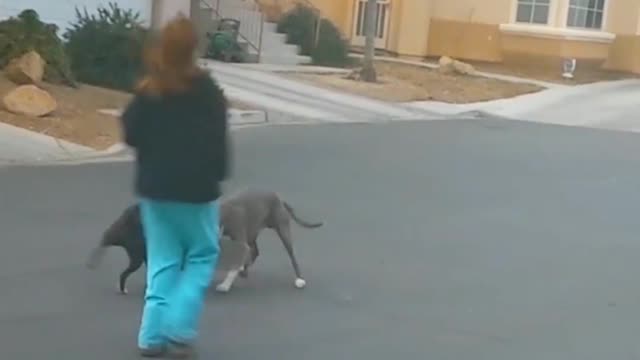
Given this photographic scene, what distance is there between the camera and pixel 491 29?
32938 mm

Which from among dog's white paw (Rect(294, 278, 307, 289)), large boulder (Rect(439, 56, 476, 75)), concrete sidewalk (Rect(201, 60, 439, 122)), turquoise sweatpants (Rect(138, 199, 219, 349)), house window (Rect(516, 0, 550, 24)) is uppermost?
house window (Rect(516, 0, 550, 24))

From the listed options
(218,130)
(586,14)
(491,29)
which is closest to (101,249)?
(218,130)

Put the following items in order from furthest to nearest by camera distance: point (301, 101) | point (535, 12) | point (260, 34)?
point (535, 12)
point (260, 34)
point (301, 101)

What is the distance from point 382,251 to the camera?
980 centimetres

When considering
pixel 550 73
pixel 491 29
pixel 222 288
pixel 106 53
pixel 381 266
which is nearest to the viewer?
pixel 222 288

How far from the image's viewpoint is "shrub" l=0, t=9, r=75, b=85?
59.7 feet

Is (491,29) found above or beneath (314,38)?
above

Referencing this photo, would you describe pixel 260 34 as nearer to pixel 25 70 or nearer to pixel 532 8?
pixel 532 8

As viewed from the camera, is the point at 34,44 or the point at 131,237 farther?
the point at 34,44

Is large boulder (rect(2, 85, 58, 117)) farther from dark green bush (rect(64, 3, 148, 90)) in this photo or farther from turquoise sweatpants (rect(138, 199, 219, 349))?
turquoise sweatpants (rect(138, 199, 219, 349))

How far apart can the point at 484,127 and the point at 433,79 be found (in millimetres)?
6250

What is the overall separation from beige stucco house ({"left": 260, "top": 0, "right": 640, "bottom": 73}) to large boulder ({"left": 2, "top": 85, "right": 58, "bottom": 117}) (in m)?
16.5

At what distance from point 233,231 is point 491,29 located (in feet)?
85.3

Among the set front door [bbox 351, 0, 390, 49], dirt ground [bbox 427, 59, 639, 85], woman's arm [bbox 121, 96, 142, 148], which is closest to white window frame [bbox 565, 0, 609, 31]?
dirt ground [bbox 427, 59, 639, 85]
